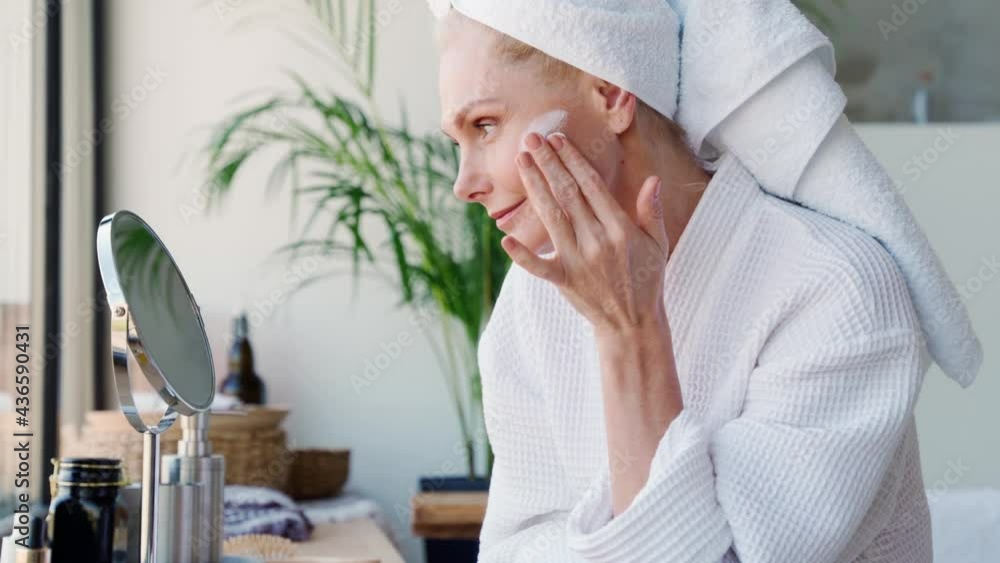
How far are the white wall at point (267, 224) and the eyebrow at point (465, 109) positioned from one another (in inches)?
79.4

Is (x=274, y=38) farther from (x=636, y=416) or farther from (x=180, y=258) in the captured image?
(x=636, y=416)

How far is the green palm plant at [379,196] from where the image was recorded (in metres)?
2.82

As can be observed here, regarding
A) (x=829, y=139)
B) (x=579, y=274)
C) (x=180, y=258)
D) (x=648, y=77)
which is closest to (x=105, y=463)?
(x=579, y=274)

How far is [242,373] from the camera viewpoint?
2.98 metres

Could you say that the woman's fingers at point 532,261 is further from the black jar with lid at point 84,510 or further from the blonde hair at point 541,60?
the black jar with lid at point 84,510

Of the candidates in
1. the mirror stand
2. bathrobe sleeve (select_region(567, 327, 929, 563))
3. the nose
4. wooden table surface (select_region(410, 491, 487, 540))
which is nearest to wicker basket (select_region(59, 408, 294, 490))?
wooden table surface (select_region(410, 491, 487, 540))

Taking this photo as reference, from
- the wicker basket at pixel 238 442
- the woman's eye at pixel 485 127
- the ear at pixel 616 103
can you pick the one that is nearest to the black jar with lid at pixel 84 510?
the woman's eye at pixel 485 127

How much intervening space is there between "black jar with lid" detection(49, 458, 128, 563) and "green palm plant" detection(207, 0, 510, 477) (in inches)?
56.9

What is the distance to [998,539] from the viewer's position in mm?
1765

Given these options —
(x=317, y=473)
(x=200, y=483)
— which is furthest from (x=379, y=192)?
(x=200, y=483)

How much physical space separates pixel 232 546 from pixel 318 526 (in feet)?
2.02

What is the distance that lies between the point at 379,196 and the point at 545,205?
205cm

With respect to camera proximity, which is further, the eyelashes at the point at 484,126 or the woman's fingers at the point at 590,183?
the eyelashes at the point at 484,126

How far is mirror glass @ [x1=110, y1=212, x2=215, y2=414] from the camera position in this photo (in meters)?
1.11
